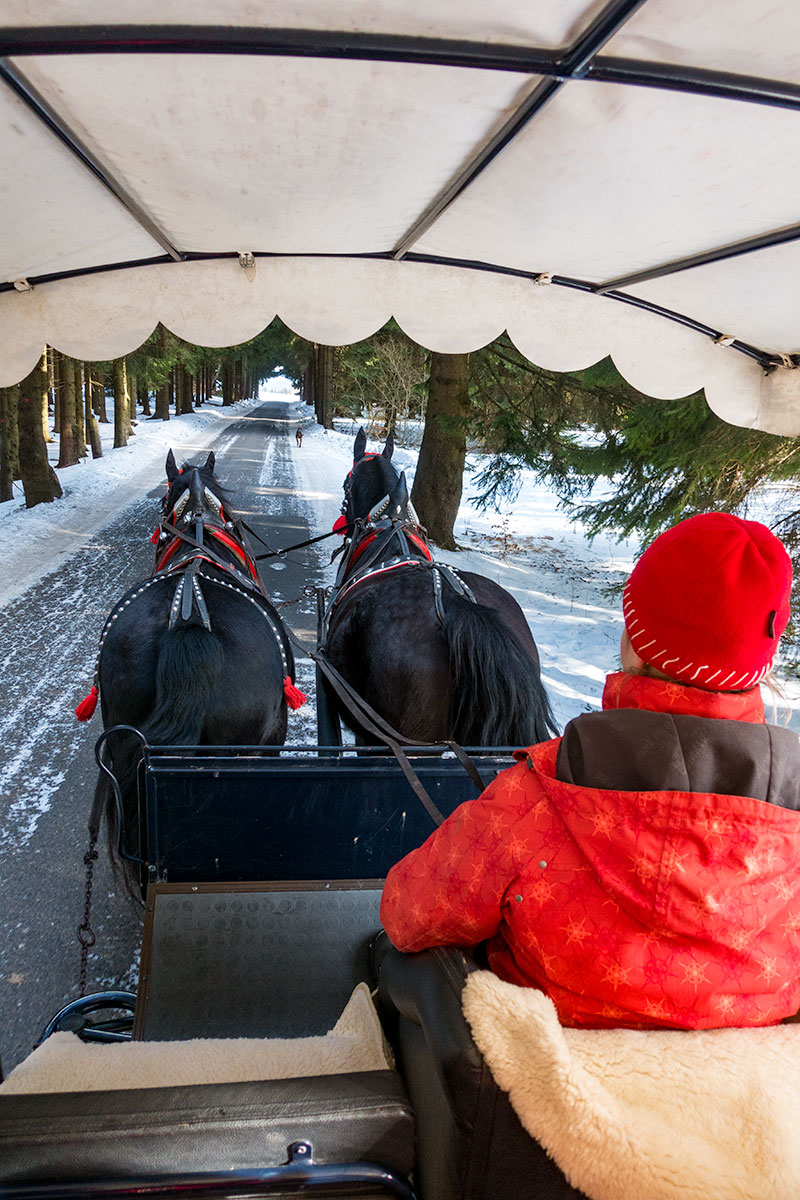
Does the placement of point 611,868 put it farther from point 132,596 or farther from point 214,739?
point 132,596

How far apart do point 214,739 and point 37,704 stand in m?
2.89

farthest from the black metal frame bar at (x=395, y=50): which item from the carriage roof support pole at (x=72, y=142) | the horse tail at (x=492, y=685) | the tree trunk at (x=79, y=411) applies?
the tree trunk at (x=79, y=411)

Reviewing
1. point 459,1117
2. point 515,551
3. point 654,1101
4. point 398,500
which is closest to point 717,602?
point 654,1101

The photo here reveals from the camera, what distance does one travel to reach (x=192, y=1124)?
1186 mm

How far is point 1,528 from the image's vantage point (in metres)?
10.4

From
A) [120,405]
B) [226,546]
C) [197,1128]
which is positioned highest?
[120,405]

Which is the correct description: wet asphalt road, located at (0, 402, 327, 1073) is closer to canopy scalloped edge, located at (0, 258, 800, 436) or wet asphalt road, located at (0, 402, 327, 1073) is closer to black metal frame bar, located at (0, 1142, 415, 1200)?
black metal frame bar, located at (0, 1142, 415, 1200)

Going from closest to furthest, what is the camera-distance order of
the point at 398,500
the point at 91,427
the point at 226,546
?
1. the point at 226,546
2. the point at 398,500
3. the point at 91,427

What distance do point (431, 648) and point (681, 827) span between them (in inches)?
95.0

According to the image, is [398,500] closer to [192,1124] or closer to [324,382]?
[192,1124]

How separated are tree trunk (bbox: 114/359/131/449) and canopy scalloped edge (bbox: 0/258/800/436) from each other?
57.2ft

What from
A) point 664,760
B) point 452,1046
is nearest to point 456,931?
point 452,1046

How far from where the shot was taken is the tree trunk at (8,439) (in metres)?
11.8

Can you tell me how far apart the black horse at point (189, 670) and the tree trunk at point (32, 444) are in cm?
1036
